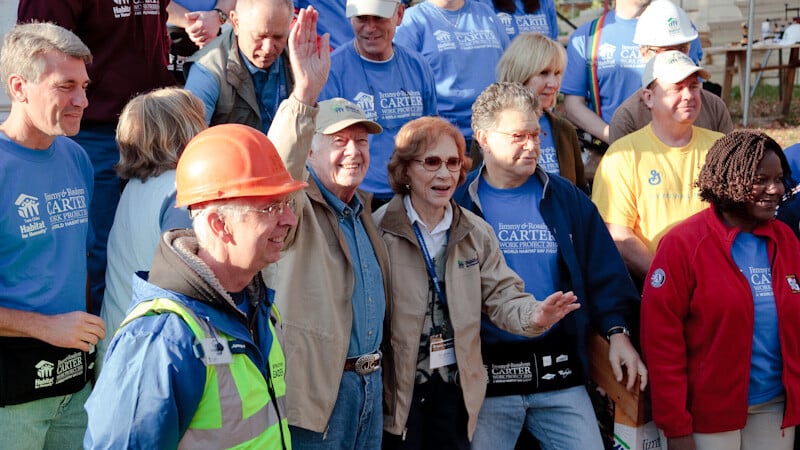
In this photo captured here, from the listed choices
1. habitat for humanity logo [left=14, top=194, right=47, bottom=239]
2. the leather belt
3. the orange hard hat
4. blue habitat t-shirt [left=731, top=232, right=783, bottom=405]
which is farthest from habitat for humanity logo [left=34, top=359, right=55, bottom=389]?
blue habitat t-shirt [left=731, top=232, right=783, bottom=405]

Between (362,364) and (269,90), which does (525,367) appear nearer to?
(362,364)

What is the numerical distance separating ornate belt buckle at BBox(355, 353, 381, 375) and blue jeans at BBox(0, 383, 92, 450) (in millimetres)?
1118

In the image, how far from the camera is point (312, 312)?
3.55 meters

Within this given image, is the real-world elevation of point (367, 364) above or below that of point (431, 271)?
below

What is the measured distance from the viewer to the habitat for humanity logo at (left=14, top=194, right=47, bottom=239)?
11.4 ft

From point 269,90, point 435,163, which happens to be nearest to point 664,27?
point 435,163

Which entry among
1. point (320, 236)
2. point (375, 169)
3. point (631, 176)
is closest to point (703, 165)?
point (631, 176)

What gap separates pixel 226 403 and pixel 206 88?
2454mm

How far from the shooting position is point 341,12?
6.12m

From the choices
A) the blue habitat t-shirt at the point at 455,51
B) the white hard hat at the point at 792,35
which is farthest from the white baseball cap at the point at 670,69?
the white hard hat at the point at 792,35

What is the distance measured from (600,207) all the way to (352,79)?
1543 mm

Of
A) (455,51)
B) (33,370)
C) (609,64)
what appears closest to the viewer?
Answer: (33,370)

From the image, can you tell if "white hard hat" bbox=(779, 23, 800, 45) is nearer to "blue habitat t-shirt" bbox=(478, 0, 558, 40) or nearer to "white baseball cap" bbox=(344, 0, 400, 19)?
"blue habitat t-shirt" bbox=(478, 0, 558, 40)

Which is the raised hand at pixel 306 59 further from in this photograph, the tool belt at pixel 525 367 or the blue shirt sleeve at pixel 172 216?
the tool belt at pixel 525 367
